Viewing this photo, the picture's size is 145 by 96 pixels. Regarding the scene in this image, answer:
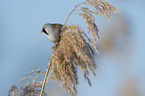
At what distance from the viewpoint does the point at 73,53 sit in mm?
1652

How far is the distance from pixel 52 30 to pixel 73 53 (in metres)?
0.29

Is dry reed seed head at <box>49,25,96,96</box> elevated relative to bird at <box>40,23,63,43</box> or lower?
lower

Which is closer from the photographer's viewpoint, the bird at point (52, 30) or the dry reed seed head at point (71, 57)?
the dry reed seed head at point (71, 57)

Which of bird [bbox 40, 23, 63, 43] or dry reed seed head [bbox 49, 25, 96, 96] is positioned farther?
bird [bbox 40, 23, 63, 43]

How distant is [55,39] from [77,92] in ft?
1.31

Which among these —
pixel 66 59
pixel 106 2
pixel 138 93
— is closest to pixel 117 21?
pixel 138 93

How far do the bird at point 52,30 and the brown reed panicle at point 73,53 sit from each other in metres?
0.09

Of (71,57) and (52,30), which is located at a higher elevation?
(52,30)

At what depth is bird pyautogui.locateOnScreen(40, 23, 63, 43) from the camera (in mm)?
1779

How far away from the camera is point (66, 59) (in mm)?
1636

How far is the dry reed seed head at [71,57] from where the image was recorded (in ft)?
5.32

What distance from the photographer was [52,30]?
184 centimetres

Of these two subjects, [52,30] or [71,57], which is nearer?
[71,57]

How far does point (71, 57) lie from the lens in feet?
5.40
